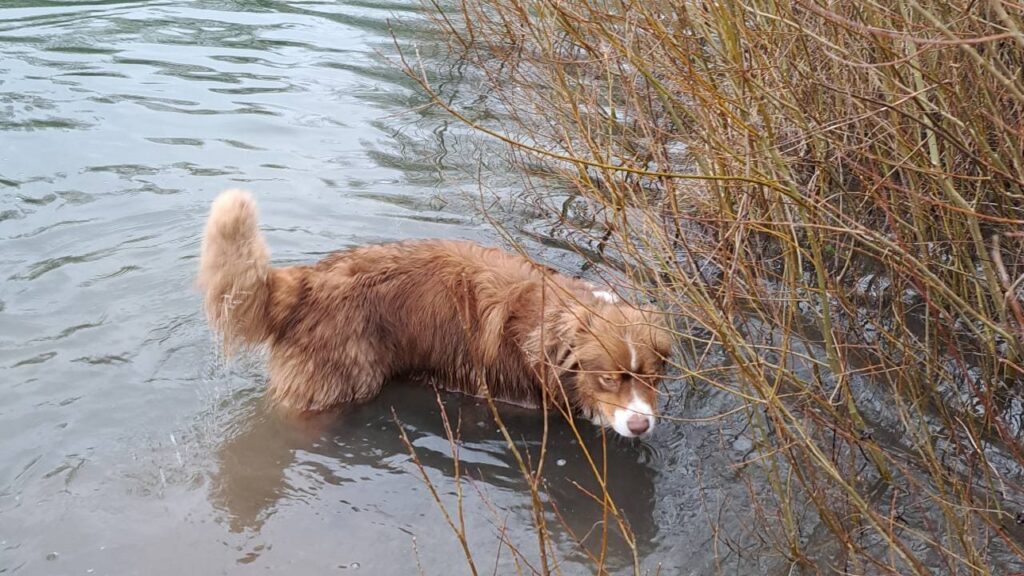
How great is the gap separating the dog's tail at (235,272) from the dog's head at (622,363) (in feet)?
5.50

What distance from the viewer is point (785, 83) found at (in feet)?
14.9

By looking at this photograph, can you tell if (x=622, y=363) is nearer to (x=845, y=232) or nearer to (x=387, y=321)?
(x=387, y=321)

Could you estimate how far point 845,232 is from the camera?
134 inches

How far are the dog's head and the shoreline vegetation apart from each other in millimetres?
399

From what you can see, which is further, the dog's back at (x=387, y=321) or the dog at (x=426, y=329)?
the dog's back at (x=387, y=321)

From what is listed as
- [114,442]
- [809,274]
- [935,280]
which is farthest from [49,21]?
[935,280]

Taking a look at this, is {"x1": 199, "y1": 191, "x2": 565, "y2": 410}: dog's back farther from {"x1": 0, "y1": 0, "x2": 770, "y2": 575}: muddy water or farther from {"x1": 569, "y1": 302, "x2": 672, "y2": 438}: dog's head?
{"x1": 569, "y1": 302, "x2": 672, "y2": 438}: dog's head

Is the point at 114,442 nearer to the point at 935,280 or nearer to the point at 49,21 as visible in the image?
the point at 935,280

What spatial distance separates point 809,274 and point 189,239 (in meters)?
4.41

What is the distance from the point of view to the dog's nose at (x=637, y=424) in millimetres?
5156

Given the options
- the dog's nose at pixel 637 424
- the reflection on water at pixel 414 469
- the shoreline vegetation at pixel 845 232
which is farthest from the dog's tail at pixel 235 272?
the dog's nose at pixel 637 424

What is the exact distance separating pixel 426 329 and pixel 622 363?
3.91ft

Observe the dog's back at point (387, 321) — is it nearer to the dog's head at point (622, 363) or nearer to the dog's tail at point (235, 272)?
the dog's tail at point (235, 272)

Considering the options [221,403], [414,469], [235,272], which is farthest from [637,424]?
[221,403]
